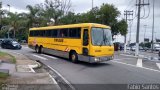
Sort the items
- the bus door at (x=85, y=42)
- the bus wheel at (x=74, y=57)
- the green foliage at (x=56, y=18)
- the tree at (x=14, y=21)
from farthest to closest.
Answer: the tree at (x=14, y=21) → the green foliage at (x=56, y=18) → the bus wheel at (x=74, y=57) → the bus door at (x=85, y=42)

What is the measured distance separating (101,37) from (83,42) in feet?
4.38

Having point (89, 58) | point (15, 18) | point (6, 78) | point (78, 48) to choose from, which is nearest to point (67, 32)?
point (78, 48)

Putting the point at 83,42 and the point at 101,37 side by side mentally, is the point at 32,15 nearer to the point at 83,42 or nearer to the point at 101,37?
the point at 83,42

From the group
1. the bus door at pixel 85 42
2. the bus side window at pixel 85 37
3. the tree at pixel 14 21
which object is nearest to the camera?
the bus door at pixel 85 42

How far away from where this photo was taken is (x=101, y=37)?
A: 2216 cm

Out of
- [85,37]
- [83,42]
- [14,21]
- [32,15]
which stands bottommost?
[83,42]

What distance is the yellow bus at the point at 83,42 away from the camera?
2167cm

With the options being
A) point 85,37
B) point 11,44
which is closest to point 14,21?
point 11,44

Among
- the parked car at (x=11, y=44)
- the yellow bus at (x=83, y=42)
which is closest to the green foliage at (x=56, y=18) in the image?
the parked car at (x=11, y=44)

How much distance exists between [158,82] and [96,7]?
170 feet

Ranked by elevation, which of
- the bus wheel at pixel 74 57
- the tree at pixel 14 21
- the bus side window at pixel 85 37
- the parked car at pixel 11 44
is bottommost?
the bus wheel at pixel 74 57

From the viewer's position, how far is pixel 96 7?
65562 millimetres

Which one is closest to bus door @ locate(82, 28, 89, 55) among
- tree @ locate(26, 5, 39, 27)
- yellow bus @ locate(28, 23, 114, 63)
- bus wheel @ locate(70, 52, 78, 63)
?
yellow bus @ locate(28, 23, 114, 63)

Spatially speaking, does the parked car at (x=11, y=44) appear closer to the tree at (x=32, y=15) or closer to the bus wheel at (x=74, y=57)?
the bus wheel at (x=74, y=57)
